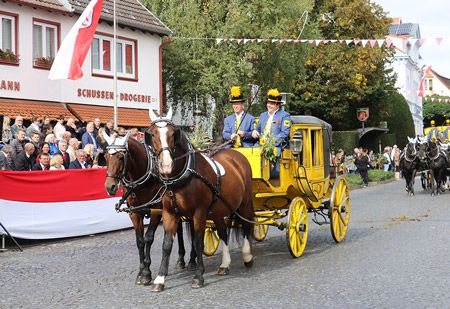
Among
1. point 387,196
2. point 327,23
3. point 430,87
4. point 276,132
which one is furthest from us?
point 430,87

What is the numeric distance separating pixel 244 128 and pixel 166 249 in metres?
3.02

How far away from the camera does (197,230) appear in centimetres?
842

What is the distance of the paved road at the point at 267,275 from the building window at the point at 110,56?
12647 millimetres

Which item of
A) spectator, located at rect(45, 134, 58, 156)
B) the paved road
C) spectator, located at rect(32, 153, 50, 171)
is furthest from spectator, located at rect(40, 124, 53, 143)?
the paved road

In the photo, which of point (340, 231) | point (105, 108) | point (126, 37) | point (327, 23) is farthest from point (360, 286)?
point (327, 23)

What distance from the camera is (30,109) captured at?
2120 cm

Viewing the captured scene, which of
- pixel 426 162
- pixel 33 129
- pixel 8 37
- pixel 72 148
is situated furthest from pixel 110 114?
pixel 426 162

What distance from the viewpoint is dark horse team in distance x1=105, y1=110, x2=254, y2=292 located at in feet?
26.7

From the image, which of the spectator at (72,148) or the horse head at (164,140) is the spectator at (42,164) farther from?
the horse head at (164,140)

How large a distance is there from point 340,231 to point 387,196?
12098mm

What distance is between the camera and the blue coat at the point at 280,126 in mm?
10445

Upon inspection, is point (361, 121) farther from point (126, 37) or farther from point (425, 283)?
point (425, 283)

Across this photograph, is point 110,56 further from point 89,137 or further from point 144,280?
point 144,280

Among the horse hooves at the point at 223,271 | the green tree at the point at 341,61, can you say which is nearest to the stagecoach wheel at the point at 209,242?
the horse hooves at the point at 223,271
